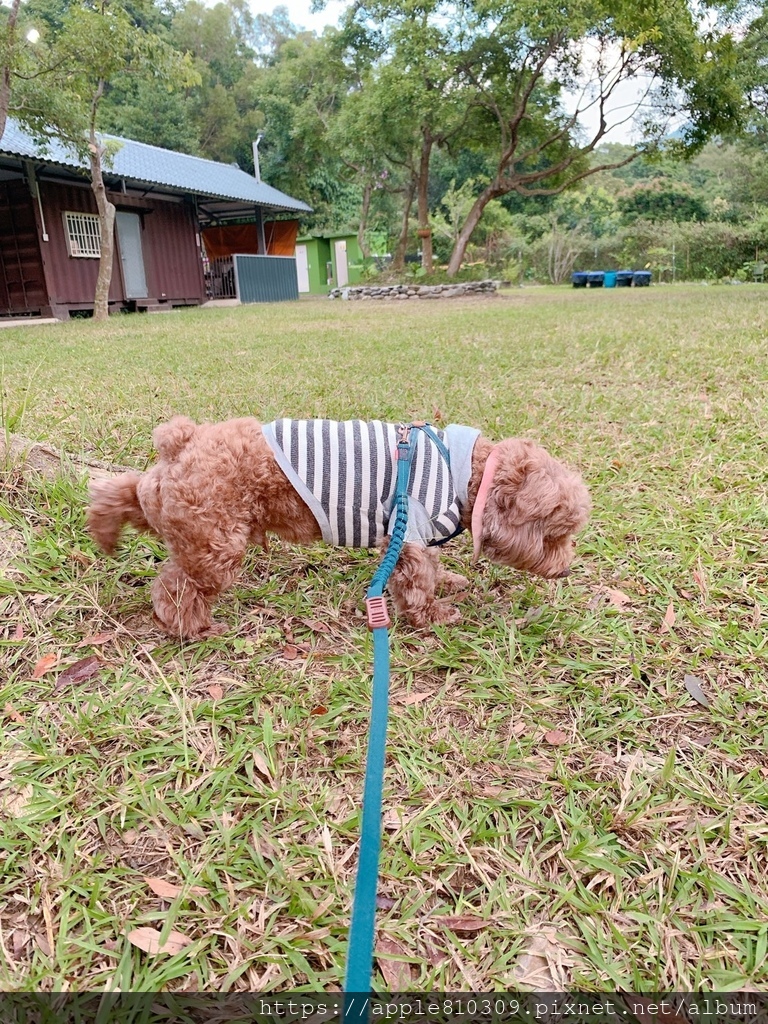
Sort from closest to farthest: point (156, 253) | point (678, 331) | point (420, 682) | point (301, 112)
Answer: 1. point (420, 682)
2. point (678, 331)
3. point (156, 253)
4. point (301, 112)

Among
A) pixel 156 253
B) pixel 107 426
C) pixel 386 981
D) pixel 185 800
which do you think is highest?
pixel 156 253

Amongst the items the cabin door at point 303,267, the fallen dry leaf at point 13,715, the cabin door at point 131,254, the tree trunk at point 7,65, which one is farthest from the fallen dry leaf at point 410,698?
the cabin door at point 303,267

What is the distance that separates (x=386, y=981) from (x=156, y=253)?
2024cm

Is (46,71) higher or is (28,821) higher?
(46,71)

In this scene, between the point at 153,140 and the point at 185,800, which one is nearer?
the point at 185,800

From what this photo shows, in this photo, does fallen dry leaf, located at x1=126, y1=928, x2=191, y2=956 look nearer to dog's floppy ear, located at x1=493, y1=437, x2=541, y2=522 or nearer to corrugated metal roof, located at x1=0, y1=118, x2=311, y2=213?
dog's floppy ear, located at x1=493, y1=437, x2=541, y2=522

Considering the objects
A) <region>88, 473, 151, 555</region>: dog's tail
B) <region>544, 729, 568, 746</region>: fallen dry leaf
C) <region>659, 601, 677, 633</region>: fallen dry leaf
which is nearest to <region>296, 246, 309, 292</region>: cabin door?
<region>88, 473, 151, 555</region>: dog's tail

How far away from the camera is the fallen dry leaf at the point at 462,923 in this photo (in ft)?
4.06

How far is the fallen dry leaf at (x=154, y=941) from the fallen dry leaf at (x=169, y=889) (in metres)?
0.07

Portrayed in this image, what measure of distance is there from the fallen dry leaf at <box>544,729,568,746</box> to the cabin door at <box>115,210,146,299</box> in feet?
60.5

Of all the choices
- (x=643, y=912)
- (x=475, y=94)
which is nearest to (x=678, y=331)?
(x=643, y=912)

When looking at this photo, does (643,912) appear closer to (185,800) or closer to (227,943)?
(227,943)

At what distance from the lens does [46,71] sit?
387 inches

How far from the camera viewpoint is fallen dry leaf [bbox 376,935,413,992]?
3.80 feet
